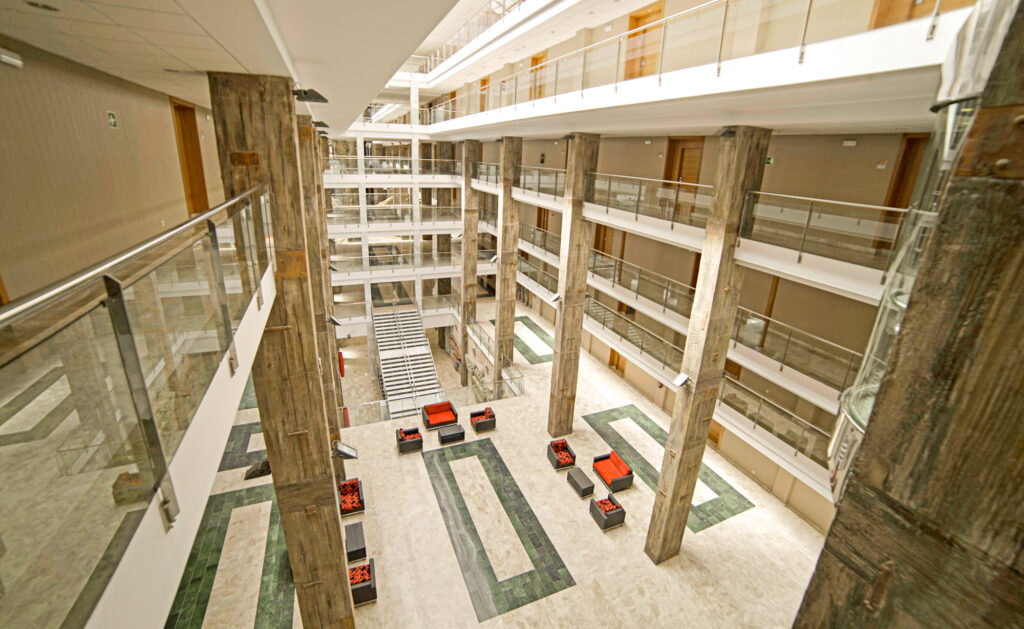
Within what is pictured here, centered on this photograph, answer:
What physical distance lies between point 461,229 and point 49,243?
15.2m

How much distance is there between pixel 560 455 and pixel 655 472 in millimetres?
2147

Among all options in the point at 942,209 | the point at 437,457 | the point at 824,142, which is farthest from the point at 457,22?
the point at 942,209

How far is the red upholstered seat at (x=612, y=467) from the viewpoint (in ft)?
32.4

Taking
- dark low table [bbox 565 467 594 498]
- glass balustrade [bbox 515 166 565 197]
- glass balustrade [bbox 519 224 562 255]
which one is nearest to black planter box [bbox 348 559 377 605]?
dark low table [bbox 565 467 594 498]

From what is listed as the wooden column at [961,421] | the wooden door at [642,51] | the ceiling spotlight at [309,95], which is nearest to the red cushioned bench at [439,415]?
the ceiling spotlight at [309,95]

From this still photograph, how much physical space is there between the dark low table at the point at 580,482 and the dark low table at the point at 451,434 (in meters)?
2.78

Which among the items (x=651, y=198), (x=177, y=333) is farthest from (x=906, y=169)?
(x=177, y=333)

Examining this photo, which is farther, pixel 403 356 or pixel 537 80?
pixel 403 356

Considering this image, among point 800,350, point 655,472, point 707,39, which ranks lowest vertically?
point 655,472

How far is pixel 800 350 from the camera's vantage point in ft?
24.5

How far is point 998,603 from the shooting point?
2.39 feet

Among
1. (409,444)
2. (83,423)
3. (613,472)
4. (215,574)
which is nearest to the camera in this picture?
(83,423)

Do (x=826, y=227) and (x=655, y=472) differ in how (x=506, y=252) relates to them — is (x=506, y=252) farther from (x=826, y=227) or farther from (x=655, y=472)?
(x=826, y=227)

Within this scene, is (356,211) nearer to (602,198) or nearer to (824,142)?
(602,198)
